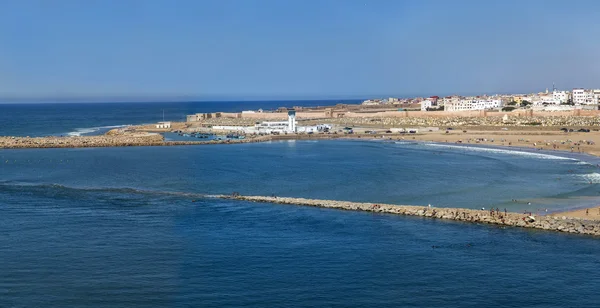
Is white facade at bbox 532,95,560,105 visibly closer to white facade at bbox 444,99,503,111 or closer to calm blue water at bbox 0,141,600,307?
white facade at bbox 444,99,503,111

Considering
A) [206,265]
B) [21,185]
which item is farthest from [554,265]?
[21,185]

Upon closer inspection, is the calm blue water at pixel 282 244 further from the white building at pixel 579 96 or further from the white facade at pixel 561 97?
the white facade at pixel 561 97

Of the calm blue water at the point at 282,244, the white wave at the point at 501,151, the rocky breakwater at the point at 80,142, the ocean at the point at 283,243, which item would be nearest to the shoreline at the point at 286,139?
the rocky breakwater at the point at 80,142

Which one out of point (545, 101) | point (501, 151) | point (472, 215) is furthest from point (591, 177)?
point (545, 101)

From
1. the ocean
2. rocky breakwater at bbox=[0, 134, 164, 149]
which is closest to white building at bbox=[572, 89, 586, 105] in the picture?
the ocean

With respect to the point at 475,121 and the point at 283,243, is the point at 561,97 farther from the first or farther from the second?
the point at 283,243

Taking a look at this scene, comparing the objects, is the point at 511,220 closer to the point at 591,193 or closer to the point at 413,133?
the point at 591,193
